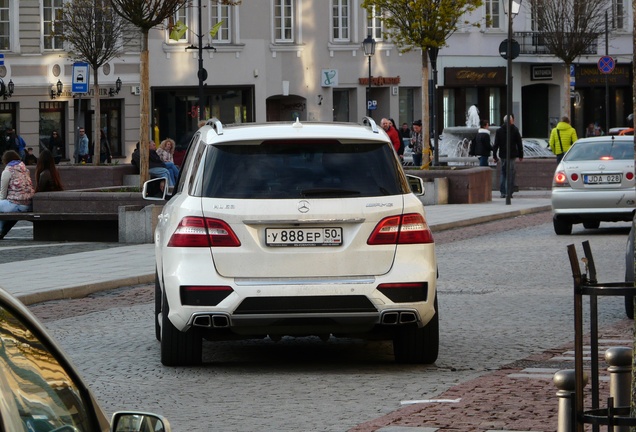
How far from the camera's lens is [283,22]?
62.4 meters

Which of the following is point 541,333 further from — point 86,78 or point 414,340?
point 86,78

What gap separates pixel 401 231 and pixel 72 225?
49.4 ft

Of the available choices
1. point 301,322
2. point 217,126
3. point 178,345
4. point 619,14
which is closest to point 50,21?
point 619,14

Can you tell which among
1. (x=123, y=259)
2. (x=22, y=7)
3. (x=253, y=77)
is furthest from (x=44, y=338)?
(x=253, y=77)

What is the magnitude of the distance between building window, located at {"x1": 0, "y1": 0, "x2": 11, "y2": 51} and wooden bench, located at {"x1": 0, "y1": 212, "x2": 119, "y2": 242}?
1272 inches

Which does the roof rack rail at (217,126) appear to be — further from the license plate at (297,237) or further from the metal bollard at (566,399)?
the metal bollard at (566,399)

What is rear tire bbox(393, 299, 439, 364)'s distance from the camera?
10.3 metres

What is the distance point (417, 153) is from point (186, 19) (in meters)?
14.8

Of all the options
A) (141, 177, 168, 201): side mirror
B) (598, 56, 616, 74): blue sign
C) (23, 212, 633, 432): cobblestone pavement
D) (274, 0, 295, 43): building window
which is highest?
(274, 0, 295, 43): building window

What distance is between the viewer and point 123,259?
65.5 feet

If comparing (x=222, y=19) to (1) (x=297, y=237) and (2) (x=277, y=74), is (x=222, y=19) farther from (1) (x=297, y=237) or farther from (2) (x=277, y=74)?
(1) (x=297, y=237)

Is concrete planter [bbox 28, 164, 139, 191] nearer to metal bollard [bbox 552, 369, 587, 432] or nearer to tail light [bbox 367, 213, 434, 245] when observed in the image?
tail light [bbox 367, 213, 434, 245]

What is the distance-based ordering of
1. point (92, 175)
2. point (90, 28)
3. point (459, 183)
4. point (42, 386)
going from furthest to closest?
point (90, 28) → point (92, 175) → point (459, 183) → point (42, 386)

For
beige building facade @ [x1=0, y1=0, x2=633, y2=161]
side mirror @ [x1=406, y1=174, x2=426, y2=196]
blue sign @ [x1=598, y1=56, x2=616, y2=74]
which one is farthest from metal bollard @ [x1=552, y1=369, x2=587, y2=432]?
blue sign @ [x1=598, y1=56, x2=616, y2=74]
